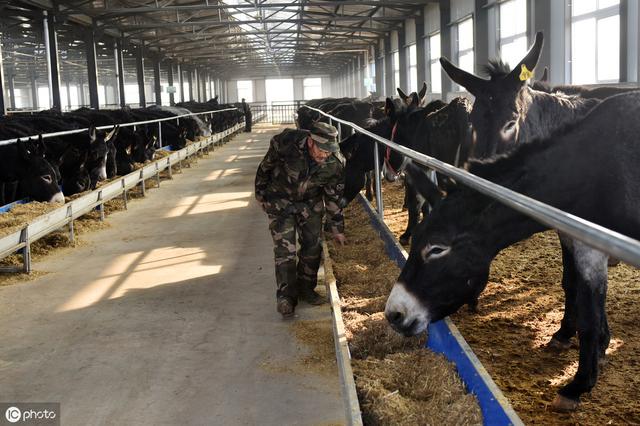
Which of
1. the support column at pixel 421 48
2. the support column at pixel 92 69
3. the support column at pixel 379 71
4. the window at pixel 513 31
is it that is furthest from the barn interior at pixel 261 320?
the support column at pixel 379 71

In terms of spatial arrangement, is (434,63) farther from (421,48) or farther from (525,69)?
(525,69)

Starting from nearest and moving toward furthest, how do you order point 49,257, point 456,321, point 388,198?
point 456,321, point 49,257, point 388,198

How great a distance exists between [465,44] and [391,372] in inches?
729

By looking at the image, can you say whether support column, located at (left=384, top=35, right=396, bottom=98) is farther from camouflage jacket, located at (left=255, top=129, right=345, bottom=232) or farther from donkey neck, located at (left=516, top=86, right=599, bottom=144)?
camouflage jacket, located at (left=255, top=129, right=345, bottom=232)

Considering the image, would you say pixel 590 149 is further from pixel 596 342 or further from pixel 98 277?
pixel 98 277

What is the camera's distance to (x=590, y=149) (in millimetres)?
3340

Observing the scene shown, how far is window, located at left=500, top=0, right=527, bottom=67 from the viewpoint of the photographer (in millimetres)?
14797

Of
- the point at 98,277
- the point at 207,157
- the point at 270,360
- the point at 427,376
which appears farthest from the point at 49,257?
the point at 207,157

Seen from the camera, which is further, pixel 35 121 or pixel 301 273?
pixel 35 121

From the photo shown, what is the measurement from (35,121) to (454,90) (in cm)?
1292

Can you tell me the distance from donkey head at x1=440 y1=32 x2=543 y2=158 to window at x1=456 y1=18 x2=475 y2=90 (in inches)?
551

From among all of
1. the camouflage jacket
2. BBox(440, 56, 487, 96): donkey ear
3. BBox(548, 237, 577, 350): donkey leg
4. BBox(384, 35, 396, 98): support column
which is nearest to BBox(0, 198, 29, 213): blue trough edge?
the camouflage jacket

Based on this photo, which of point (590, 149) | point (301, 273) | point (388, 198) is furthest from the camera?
point (388, 198)

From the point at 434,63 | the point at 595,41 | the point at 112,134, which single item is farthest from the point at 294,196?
the point at 434,63
